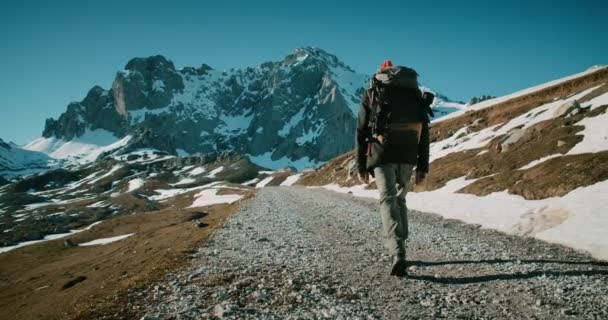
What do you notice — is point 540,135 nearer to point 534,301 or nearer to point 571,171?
point 571,171

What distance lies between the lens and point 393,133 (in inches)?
346

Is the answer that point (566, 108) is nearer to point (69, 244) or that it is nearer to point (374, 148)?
point (374, 148)

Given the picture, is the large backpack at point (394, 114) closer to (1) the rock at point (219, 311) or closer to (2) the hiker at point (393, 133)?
(2) the hiker at point (393, 133)

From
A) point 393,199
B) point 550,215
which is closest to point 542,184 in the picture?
point 550,215

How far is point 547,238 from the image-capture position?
12594 millimetres

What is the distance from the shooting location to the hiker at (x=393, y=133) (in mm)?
8664

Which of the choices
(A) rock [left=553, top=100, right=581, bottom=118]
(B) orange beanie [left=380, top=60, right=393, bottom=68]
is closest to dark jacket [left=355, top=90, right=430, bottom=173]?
(B) orange beanie [left=380, top=60, right=393, bottom=68]

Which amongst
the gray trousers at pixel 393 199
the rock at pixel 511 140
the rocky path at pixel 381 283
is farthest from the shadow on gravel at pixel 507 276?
the rock at pixel 511 140

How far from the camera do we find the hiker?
866 centimetres

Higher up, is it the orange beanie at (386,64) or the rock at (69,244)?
the orange beanie at (386,64)

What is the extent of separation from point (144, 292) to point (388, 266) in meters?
5.10

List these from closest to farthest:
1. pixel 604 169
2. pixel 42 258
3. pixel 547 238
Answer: pixel 547 238, pixel 604 169, pixel 42 258

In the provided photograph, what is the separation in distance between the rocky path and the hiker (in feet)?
4.15

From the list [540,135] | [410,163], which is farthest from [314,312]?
[540,135]
